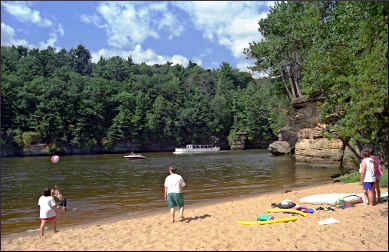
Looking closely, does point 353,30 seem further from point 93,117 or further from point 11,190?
point 93,117

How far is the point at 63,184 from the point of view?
2445 cm

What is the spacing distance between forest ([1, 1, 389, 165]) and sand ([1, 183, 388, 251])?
3.93 metres

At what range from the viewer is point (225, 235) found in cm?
935

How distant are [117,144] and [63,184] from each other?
211 feet

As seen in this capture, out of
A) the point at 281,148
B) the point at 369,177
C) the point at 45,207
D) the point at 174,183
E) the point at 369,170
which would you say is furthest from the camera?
the point at 281,148

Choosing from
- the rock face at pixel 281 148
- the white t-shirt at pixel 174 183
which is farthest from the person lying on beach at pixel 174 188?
the rock face at pixel 281 148

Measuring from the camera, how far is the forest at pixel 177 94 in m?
19.3

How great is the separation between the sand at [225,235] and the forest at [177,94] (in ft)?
12.9

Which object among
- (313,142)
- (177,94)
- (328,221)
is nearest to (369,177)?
(328,221)

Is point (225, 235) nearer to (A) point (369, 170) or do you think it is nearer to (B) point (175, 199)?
(B) point (175, 199)

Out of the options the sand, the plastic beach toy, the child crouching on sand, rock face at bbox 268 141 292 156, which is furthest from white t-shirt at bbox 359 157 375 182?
rock face at bbox 268 141 292 156

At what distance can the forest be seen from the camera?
758 inches

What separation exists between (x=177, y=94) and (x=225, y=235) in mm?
98872

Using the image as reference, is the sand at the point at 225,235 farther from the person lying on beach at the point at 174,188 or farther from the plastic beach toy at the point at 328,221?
the person lying on beach at the point at 174,188
